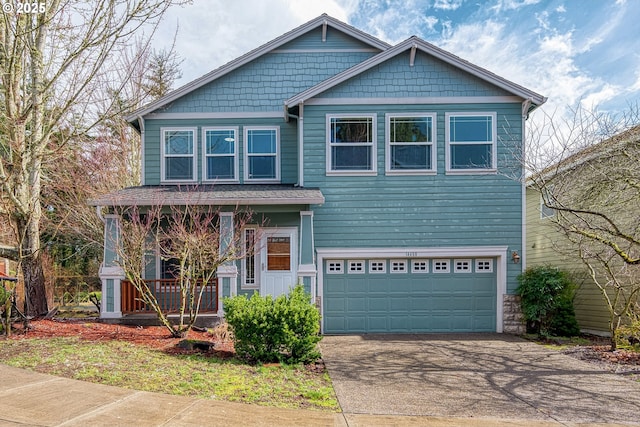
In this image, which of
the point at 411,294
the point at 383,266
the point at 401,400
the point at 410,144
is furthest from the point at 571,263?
the point at 401,400

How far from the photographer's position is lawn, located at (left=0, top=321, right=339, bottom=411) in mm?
5637

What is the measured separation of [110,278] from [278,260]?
3.89 meters

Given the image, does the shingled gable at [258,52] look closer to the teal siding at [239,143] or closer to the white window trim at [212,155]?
the teal siding at [239,143]

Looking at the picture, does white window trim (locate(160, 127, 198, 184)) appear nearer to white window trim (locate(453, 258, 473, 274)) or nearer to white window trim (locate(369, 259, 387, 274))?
white window trim (locate(369, 259, 387, 274))

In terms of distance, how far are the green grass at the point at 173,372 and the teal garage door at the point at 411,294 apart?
4.11m

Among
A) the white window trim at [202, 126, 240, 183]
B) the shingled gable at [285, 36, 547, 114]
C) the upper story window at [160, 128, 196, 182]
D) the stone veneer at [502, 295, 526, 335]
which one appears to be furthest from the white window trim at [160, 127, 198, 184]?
the stone veneer at [502, 295, 526, 335]

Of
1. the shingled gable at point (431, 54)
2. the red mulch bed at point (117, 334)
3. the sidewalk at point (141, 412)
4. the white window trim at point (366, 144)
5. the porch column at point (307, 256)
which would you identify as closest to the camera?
the sidewalk at point (141, 412)

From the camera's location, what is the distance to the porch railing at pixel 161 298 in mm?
10117

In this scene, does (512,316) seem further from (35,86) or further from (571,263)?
(35,86)

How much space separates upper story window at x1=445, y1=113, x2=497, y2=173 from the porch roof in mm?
3598

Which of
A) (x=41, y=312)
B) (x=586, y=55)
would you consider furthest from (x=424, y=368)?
(x=586, y=55)

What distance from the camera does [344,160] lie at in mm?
11180

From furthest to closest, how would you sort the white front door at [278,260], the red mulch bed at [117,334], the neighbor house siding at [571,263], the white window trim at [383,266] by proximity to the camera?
the neighbor house siding at [571,263]
the white window trim at [383,266]
the white front door at [278,260]
the red mulch bed at [117,334]

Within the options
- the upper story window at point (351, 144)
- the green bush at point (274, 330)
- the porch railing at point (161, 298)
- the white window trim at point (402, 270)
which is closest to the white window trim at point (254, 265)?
the porch railing at point (161, 298)
